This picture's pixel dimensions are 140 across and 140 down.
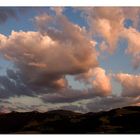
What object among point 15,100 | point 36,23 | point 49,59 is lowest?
point 15,100

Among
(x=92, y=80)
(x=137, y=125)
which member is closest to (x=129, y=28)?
(x=92, y=80)

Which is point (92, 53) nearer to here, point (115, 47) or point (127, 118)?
point (115, 47)

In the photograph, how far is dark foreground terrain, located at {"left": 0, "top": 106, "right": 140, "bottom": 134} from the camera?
5.71 metres

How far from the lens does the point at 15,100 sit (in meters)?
5.75

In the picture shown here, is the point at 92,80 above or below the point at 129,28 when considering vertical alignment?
below

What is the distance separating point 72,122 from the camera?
18.9 feet

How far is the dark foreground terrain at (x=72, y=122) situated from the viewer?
5.71m

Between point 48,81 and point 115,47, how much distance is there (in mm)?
842
